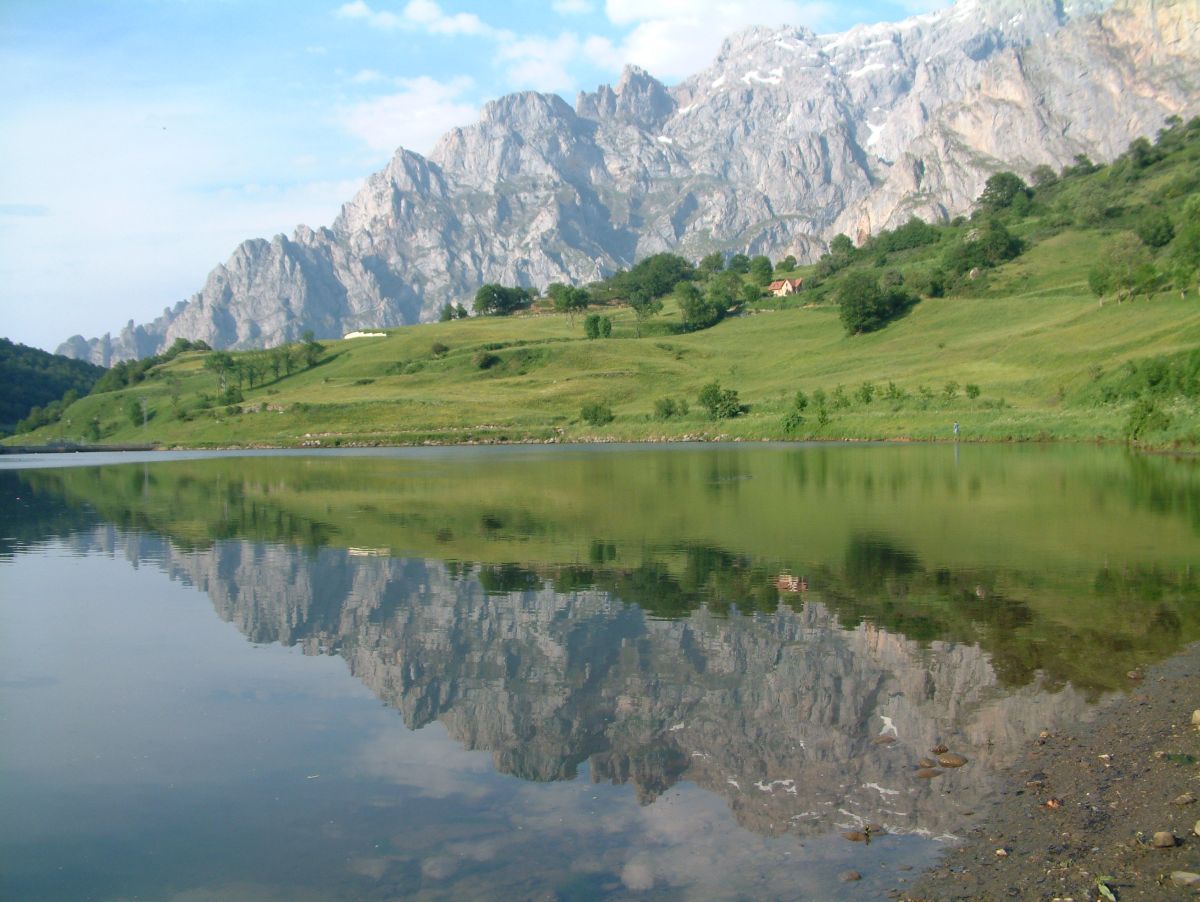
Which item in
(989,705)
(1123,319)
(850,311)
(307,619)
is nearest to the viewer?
(989,705)

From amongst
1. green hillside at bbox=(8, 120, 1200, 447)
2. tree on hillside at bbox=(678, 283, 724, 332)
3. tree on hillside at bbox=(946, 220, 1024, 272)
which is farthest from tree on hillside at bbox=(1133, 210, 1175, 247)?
tree on hillside at bbox=(678, 283, 724, 332)

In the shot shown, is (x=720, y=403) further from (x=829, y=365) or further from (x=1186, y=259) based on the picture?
(x=1186, y=259)

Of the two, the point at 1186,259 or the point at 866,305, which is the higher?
the point at 866,305

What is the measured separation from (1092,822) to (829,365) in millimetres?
120236

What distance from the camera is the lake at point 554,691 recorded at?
35.1ft

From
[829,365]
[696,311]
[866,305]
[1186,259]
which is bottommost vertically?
[829,365]

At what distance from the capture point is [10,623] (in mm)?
23344

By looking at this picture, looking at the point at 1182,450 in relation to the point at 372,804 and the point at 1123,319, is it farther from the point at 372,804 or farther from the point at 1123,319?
the point at 372,804

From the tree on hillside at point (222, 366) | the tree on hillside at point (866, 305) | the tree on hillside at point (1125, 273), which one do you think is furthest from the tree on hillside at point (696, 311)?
the tree on hillside at point (222, 366)

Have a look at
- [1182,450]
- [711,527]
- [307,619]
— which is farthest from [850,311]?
[307,619]

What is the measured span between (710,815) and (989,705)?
5.59m

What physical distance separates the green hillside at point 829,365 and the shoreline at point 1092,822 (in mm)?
58947

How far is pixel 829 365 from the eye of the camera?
416 ft

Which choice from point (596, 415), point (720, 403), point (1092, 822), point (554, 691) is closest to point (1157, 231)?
point (720, 403)
